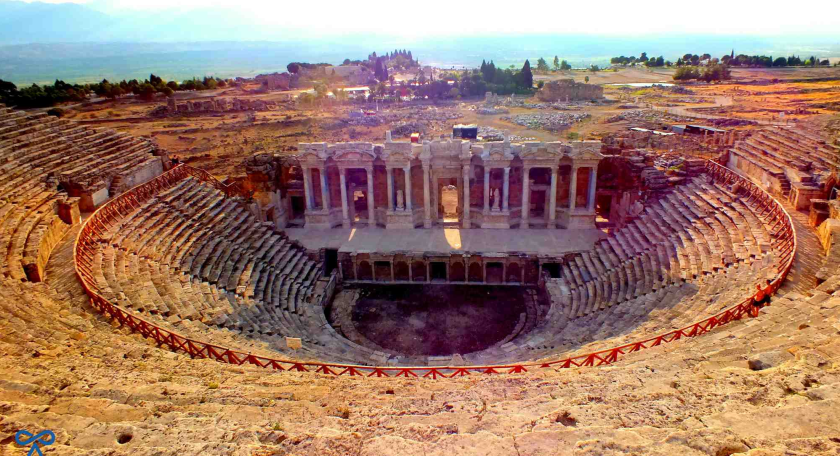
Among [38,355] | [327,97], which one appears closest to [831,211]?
[38,355]

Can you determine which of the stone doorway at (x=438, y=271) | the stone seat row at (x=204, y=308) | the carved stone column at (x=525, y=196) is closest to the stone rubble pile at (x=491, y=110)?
the carved stone column at (x=525, y=196)

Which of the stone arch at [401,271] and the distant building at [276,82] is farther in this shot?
the distant building at [276,82]

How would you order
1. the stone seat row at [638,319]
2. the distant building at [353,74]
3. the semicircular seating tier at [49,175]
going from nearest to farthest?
1. the stone seat row at [638,319]
2. the semicircular seating tier at [49,175]
3. the distant building at [353,74]

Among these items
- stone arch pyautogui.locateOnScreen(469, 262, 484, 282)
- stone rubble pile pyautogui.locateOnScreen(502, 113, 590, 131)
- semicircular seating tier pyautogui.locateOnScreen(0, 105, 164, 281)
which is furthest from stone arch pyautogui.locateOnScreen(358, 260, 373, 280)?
stone rubble pile pyautogui.locateOnScreen(502, 113, 590, 131)

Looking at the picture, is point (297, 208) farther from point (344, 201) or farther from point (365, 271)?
point (365, 271)

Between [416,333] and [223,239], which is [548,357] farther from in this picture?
[223,239]

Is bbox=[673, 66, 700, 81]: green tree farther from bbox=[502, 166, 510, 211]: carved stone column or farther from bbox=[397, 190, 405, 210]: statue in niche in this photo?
bbox=[397, 190, 405, 210]: statue in niche

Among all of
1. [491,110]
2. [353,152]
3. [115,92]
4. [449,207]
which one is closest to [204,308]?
[353,152]

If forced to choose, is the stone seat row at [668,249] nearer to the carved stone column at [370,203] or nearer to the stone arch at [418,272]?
the stone arch at [418,272]
